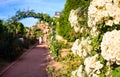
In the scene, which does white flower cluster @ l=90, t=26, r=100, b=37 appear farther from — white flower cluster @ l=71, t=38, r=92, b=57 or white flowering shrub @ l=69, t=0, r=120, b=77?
white flower cluster @ l=71, t=38, r=92, b=57

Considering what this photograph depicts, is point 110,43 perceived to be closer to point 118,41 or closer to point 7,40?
point 118,41

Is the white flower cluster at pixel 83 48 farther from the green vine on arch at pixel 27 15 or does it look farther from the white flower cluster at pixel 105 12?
the green vine on arch at pixel 27 15

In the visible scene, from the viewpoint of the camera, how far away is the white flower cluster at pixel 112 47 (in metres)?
4.15

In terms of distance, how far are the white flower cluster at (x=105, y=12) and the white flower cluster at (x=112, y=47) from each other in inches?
9.1

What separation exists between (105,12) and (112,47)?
0.49m

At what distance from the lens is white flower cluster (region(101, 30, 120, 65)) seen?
163 inches

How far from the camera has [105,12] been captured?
448 cm

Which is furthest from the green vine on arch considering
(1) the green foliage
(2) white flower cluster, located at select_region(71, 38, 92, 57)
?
(2) white flower cluster, located at select_region(71, 38, 92, 57)

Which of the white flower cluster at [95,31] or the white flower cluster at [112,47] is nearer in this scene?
the white flower cluster at [112,47]

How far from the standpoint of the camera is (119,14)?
441cm

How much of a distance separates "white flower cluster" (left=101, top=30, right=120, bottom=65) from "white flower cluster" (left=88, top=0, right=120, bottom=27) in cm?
23

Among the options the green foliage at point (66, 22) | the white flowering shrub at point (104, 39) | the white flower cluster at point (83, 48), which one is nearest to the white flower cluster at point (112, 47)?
the white flowering shrub at point (104, 39)

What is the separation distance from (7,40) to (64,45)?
3313mm

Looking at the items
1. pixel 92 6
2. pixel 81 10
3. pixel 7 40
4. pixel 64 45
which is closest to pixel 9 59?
pixel 7 40
